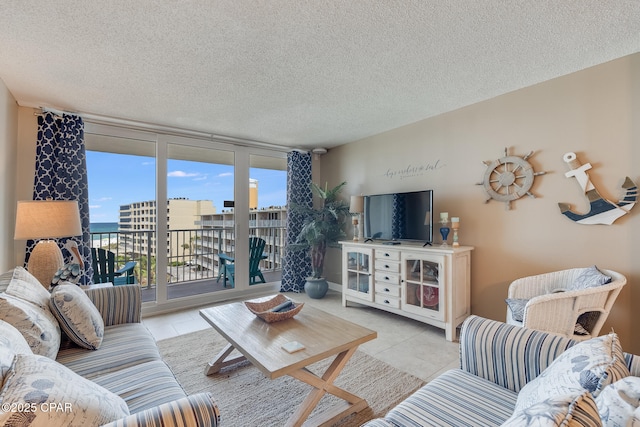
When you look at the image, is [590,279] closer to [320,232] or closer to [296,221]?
[320,232]

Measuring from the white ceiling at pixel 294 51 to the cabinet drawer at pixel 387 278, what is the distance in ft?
6.00

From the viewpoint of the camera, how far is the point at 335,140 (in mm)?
4340

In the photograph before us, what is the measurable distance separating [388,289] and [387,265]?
0.90ft

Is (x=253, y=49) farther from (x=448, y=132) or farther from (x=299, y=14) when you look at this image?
(x=448, y=132)

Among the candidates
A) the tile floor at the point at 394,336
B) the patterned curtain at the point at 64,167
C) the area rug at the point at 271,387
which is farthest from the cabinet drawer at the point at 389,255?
the patterned curtain at the point at 64,167

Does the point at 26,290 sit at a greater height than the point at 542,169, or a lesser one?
lesser

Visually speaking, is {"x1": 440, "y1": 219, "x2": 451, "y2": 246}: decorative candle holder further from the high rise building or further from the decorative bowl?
the high rise building

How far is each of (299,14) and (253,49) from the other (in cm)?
47

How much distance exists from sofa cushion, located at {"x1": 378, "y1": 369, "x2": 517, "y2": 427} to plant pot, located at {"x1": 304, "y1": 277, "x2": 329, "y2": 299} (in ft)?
9.56

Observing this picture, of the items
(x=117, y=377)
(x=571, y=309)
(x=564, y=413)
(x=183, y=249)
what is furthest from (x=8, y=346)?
(x=183, y=249)

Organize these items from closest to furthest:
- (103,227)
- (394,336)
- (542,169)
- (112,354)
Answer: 1. (112,354)
2. (542,169)
3. (394,336)
4. (103,227)

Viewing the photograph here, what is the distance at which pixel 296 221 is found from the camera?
4.59 m

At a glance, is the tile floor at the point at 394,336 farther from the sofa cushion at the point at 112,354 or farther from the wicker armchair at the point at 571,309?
the sofa cushion at the point at 112,354

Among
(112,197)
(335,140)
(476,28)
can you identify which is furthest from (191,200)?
(476,28)
